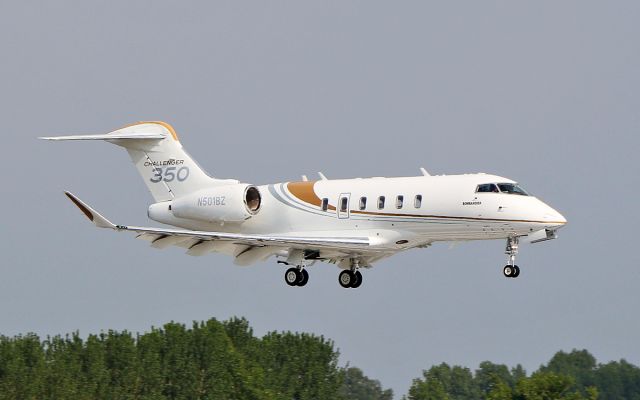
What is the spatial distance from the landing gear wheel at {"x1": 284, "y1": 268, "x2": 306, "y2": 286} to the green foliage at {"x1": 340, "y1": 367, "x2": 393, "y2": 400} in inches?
3893

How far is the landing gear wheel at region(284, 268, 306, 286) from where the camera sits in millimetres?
42406

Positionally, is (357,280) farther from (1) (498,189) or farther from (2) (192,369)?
(2) (192,369)

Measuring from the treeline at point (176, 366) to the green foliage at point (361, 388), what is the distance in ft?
201

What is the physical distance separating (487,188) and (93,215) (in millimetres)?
10315

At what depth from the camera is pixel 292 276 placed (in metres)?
42.5

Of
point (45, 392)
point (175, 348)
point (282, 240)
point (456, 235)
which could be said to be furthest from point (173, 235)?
point (175, 348)

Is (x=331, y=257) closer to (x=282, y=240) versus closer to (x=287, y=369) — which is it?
(x=282, y=240)

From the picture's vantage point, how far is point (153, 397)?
71.6m

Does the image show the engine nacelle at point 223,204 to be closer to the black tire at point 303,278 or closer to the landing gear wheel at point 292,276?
the landing gear wheel at point 292,276

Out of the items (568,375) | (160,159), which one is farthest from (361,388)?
(160,159)

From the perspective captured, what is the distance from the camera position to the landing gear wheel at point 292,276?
42.4m

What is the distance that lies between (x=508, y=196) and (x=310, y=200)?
20.4 ft

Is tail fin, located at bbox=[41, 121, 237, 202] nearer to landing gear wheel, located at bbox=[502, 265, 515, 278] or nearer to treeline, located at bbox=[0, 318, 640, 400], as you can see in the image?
landing gear wheel, located at bbox=[502, 265, 515, 278]

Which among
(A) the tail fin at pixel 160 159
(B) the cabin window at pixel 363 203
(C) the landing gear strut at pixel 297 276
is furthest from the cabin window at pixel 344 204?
(A) the tail fin at pixel 160 159
